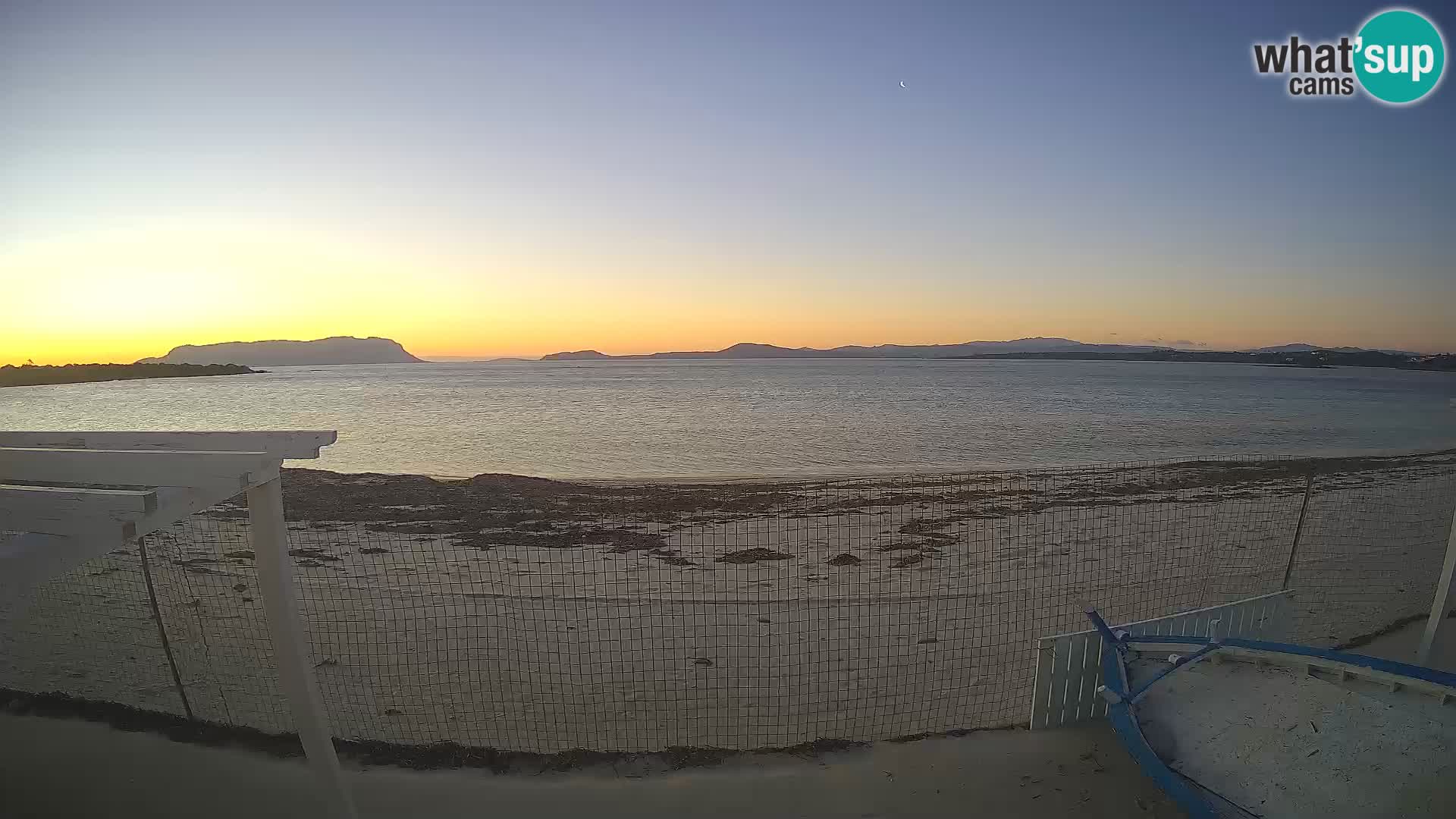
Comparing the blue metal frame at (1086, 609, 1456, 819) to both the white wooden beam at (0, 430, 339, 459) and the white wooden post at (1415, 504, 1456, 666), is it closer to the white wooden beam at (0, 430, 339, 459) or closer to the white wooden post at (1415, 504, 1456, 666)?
the white wooden post at (1415, 504, 1456, 666)

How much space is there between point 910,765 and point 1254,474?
18.9m

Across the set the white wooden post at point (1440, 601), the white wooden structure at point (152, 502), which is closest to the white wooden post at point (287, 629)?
the white wooden structure at point (152, 502)

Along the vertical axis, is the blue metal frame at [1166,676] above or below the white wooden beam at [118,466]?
below

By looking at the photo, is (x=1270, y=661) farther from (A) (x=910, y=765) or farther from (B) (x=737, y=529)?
(B) (x=737, y=529)

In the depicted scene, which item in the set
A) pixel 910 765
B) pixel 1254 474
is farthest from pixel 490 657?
pixel 1254 474

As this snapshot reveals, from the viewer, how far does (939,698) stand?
21.7 feet

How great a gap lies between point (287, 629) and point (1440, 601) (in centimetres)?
869

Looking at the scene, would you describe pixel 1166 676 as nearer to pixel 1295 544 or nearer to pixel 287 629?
pixel 1295 544

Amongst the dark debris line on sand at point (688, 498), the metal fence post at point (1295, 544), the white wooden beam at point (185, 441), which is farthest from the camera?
the dark debris line on sand at point (688, 498)

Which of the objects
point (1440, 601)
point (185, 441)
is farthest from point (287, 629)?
point (1440, 601)

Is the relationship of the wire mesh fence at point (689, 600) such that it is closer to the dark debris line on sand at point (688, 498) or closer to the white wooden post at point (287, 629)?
the dark debris line on sand at point (688, 498)

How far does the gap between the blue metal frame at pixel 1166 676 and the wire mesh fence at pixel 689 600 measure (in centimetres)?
105

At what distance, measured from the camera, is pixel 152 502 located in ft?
8.23

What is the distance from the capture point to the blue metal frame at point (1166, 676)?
4.06 meters
